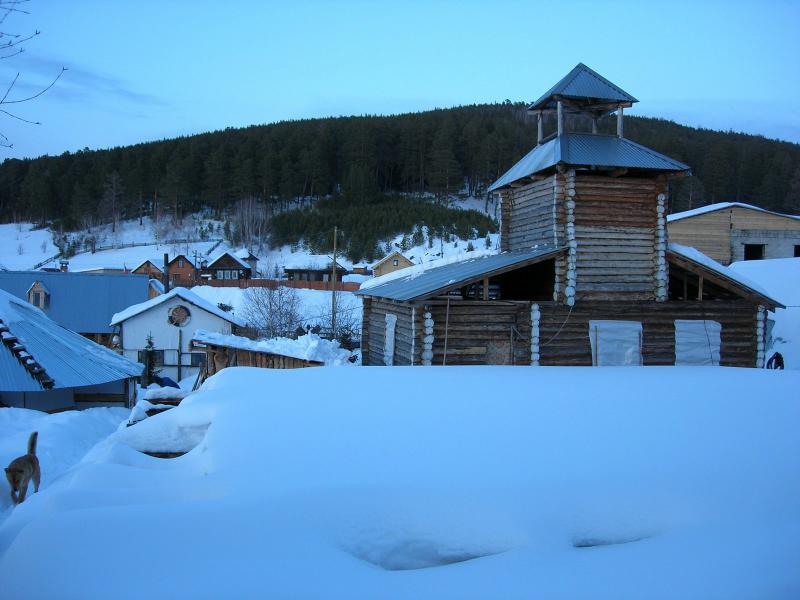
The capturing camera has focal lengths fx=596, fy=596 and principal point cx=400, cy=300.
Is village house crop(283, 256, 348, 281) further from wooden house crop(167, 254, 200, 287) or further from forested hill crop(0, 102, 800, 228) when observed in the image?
forested hill crop(0, 102, 800, 228)

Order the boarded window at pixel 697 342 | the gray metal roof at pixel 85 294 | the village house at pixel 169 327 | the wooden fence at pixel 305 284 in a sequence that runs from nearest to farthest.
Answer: the boarded window at pixel 697 342
the village house at pixel 169 327
the gray metal roof at pixel 85 294
the wooden fence at pixel 305 284

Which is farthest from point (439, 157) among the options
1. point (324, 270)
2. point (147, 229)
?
point (147, 229)

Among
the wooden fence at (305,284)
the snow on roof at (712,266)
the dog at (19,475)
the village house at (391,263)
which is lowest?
the dog at (19,475)

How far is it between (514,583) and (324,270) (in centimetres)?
5783

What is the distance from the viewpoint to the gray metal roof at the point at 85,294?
1393 inches

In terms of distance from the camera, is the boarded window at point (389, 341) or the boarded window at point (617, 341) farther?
the boarded window at point (389, 341)

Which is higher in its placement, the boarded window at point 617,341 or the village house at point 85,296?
the village house at point 85,296

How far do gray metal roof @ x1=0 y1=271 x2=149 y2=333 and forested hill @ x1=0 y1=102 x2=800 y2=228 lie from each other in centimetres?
5381

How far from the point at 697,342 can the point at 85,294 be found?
110 ft

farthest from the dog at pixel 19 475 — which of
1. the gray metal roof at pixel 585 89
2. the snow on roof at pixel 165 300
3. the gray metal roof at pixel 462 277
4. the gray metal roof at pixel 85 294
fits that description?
the gray metal roof at pixel 85 294

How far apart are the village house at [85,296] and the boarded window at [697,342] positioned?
3124 centimetres

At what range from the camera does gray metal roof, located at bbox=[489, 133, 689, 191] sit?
15.9m

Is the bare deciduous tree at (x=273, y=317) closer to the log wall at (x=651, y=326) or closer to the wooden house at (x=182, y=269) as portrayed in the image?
the log wall at (x=651, y=326)

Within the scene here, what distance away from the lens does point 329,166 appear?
320 ft
